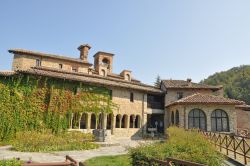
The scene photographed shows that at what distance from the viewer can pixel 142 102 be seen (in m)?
26.8

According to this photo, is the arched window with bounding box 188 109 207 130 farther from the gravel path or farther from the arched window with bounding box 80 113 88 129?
the arched window with bounding box 80 113 88 129

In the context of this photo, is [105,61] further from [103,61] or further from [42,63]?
[42,63]

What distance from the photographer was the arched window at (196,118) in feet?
78.7

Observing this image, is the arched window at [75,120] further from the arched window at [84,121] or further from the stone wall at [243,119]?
the stone wall at [243,119]

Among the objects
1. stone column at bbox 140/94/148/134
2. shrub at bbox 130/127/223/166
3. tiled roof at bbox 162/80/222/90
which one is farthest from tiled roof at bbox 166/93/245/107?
shrub at bbox 130/127/223/166

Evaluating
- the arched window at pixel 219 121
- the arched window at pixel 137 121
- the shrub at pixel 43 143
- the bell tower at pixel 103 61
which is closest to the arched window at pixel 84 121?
the shrub at pixel 43 143

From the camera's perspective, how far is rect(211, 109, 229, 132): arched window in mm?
23625

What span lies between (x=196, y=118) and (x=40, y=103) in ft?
52.0

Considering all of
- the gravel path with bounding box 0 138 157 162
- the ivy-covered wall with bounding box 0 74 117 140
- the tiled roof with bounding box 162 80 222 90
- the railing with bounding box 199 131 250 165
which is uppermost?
the tiled roof with bounding box 162 80 222 90

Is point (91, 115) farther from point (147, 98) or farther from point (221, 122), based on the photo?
point (221, 122)

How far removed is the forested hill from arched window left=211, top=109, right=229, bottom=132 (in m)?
35.6

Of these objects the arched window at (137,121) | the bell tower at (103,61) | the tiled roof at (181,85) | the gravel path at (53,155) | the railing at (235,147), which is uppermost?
the bell tower at (103,61)

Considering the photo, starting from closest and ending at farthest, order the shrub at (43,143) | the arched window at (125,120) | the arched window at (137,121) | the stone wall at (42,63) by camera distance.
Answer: the shrub at (43,143), the arched window at (125,120), the arched window at (137,121), the stone wall at (42,63)

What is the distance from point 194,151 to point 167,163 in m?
3.22
